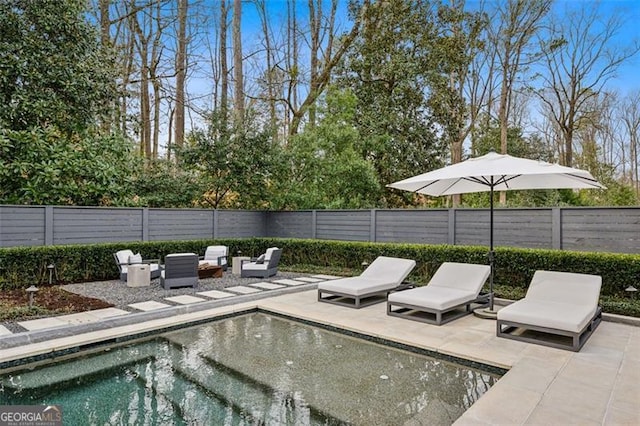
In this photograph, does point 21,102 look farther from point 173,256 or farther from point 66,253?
point 173,256

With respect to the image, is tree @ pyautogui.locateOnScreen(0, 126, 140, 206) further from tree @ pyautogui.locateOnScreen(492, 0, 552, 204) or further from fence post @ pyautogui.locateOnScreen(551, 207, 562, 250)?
tree @ pyautogui.locateOnScreen(492, 0, 552, 204)

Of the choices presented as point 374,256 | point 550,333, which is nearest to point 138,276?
point 374,256

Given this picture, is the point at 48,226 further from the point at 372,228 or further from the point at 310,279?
the point at 372,228

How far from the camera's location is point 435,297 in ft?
19.2

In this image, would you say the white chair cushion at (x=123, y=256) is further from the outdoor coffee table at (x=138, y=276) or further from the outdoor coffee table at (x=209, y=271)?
the outdoor coffee table at (x=209, y=271)

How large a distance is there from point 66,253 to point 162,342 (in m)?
4.89

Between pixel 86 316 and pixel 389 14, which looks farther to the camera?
pixel 389 14

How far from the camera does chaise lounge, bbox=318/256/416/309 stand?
6.72m

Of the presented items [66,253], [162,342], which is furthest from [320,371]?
[66,253]

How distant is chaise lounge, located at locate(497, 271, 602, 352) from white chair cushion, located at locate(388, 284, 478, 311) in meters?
0.74

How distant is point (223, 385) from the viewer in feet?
12.3

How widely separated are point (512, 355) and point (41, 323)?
595 cm
